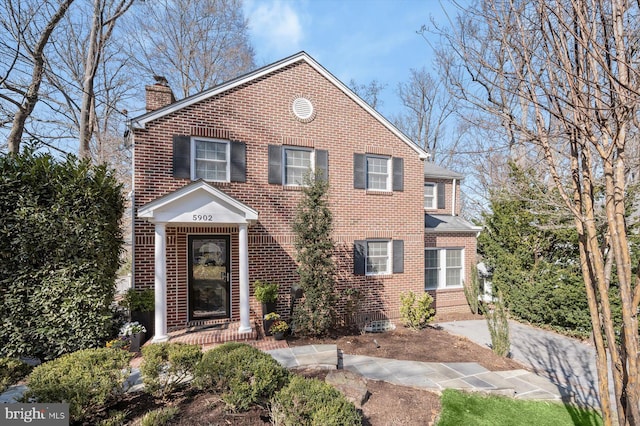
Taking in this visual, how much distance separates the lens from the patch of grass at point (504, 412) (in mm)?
4384

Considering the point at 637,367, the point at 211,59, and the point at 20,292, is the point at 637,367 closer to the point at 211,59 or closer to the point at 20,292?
the point at 20,292

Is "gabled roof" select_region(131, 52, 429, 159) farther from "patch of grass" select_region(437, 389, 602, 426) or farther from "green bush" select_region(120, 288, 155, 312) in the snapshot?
"patch of grass" select_region(437, 389, 602, 426)

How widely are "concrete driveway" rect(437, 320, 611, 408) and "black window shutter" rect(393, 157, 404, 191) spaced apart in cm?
479

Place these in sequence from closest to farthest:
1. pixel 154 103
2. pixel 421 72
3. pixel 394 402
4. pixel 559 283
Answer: pixel 394 402 → pixel 154 103 → pixel 559 283 → pixel 421 72

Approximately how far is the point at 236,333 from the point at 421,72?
24361 mm

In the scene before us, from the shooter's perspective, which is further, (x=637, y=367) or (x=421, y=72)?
(x=421, y=72)

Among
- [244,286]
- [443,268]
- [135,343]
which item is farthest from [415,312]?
[135,343]

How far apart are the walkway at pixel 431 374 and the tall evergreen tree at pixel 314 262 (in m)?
0.93

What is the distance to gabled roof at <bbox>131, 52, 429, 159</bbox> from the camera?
7.50 meters

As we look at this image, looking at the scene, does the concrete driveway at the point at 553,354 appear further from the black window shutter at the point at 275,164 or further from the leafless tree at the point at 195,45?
the leafless tree at the point at 195,45

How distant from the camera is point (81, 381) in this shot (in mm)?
3369

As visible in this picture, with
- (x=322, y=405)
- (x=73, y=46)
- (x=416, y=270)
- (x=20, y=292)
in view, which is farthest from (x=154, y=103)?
(x=73, y=46)

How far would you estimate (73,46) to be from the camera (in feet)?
47.8

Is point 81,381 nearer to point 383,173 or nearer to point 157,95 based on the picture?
point 157,95
